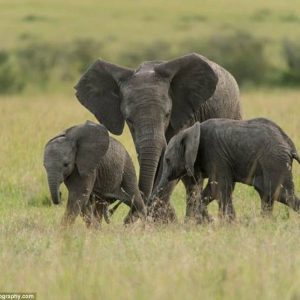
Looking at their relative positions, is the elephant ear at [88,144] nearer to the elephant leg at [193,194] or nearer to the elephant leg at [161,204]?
the elephant leg at [161,204]

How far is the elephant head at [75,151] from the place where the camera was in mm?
9289

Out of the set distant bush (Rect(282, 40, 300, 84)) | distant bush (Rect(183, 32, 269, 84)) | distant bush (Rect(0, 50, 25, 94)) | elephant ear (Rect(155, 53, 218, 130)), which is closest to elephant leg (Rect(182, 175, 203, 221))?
elephant ear (Rect(155, 53, 218, 130))

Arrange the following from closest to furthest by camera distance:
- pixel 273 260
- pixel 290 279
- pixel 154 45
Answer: pixel 290 279, pixel 273 260, pixel 154 45

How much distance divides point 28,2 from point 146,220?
45730 millimetres

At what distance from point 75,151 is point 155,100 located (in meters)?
0.79

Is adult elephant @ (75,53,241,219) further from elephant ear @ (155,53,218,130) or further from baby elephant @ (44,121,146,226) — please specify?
baby elephant @ (44,121,146,226)

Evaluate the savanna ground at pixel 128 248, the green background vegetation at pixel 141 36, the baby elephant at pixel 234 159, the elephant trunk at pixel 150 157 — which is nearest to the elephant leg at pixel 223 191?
the baby elephant at pixel 234 159

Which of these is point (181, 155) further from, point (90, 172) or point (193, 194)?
point (90, 172)

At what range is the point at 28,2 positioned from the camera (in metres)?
53.9

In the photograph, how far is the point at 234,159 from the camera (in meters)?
9.38

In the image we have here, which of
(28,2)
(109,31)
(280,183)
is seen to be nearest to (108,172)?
(280,183)

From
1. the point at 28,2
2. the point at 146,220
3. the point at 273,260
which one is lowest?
the point at 28,2

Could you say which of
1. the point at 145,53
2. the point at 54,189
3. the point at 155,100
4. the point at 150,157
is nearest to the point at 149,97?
the point at 155,100

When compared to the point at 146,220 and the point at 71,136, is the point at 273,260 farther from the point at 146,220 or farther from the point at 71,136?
the point at 71,136
